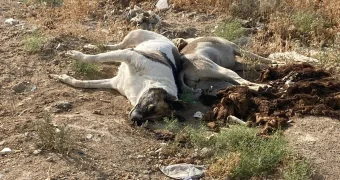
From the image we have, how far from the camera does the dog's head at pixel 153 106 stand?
616cm

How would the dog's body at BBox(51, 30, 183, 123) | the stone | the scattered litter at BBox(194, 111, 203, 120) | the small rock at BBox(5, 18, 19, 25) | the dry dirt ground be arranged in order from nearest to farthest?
the dry dirt ground → the stone → the dog's body at BBox(51, 30, 183, 123) → the scattered litter at BBox(194, 111, 203, 120) → the small rock at BBox(5, 18, 19, 25)

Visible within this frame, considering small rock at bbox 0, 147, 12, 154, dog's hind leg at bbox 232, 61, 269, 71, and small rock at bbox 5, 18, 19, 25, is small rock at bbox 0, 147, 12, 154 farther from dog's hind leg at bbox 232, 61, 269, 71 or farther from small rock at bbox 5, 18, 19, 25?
small rock at bbox 5, 18, 19, 25

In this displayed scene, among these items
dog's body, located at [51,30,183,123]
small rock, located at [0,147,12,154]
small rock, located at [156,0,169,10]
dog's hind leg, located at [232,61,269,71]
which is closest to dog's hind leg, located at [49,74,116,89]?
dog's body, located at [51,30,183,123]

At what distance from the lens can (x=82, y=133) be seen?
18.8 ft

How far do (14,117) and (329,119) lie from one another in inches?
121

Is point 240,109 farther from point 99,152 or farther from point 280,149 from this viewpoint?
point 99,152

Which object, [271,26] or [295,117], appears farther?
[271,26]

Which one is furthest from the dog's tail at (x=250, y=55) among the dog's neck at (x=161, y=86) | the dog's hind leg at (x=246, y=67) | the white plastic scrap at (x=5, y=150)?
the white plastic scrap at (x=5, y=150)

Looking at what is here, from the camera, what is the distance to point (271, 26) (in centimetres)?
874

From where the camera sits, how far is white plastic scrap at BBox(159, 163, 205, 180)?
521 cm

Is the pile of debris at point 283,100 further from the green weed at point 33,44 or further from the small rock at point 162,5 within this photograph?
the small rock at point 162,5

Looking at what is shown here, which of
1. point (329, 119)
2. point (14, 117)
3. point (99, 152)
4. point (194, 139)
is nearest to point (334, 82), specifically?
point (329, 119)

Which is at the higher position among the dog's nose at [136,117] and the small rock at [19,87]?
the dog's nose at [136,117]

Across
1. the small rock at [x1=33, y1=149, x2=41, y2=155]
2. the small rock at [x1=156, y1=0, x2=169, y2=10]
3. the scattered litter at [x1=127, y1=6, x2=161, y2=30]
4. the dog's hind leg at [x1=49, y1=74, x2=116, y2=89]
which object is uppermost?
the small rock at [x1=33, y1=149, x2=41, y2=155]
